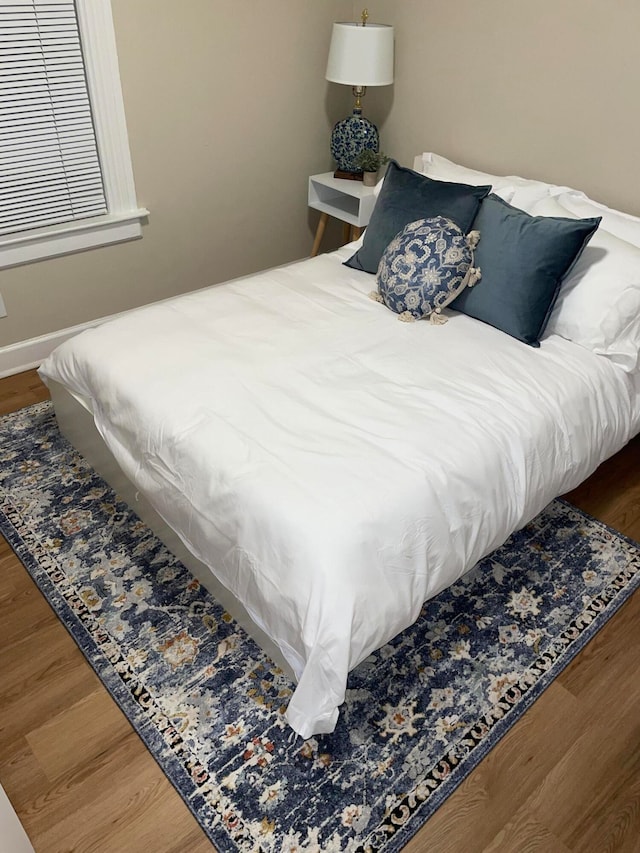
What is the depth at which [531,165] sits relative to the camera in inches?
114

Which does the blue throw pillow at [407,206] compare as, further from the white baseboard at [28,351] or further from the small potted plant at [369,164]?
the white baseboard at [28,351]

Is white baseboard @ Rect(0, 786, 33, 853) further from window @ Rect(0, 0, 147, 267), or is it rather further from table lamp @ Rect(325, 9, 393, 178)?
table lamp @ Rect(325, 9, 393, 178)

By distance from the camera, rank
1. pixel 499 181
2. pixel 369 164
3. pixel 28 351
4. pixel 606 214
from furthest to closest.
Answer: pixel 369 164, pixel 28 351, pixel 499 181, pixel 606 214

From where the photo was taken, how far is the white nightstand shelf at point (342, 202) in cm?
331

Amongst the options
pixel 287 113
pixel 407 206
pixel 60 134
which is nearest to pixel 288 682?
pixel 407 206

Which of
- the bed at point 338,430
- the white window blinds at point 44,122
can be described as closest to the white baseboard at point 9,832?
the bed at point 338,430

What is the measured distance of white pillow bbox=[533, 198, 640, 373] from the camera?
2201 millimetres

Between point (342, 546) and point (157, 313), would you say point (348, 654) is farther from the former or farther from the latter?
point (157, 313)

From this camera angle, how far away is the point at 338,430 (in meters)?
1.80

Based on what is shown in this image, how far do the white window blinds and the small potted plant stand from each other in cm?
127

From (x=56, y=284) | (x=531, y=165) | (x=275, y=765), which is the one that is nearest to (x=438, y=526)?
(x=275, y=765)

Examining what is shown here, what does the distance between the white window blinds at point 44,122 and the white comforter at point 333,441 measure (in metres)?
0.89

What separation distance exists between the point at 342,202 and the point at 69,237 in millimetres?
1457

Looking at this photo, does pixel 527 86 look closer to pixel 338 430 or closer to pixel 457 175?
pixel 457 175
